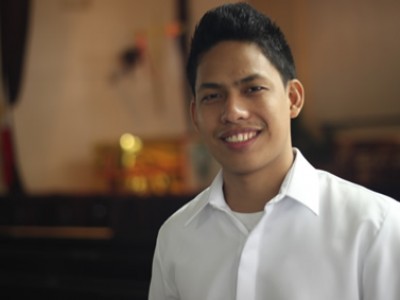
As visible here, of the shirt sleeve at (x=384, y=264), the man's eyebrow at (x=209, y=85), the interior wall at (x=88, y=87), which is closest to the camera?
the shirt sleeve at (x=384, y=264)

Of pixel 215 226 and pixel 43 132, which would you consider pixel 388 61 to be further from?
pixel 215 226

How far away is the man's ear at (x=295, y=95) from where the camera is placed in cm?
109

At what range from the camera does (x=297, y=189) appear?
105 centimetres

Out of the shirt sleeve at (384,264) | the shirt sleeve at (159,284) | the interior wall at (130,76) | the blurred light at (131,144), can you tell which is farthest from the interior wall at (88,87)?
the shirt sleeve at (384,264)

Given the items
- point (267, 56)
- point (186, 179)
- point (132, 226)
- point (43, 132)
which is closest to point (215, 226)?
point (267, 56)

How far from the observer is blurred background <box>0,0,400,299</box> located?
3452mm

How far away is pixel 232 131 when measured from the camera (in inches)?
40.1

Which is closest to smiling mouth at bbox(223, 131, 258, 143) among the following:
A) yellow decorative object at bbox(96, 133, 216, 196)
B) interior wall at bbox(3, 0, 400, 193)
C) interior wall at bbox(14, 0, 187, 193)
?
yellow decorative object at bbox(96, 133, 216, 196)

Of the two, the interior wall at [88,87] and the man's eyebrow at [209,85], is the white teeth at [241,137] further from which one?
the interior wall at [88,87]

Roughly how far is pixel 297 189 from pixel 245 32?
302mm

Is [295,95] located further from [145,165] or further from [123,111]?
[123,111]

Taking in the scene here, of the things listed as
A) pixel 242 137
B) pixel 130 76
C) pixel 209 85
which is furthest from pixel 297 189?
pixel 130 76

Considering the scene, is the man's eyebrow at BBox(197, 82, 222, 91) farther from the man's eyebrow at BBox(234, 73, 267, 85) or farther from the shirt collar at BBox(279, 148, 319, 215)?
the shirt collar at BBox(279, 148, 319, 215)

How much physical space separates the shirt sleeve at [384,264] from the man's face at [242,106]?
24 centimetres
